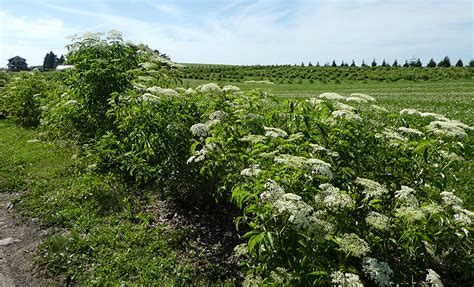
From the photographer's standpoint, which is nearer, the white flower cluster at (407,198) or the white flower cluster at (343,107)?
the white flower cluster at (407,198)

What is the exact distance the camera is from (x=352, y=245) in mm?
2857

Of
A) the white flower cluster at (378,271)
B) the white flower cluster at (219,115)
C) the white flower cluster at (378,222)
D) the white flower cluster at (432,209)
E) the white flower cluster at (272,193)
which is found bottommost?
the white flower cluster at (378,271)

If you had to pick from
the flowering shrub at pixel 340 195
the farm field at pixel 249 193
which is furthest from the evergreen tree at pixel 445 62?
the flowering shrub at pixel 340 195

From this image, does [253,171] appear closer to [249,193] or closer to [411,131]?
[249,193]

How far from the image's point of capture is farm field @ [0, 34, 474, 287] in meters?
3.04

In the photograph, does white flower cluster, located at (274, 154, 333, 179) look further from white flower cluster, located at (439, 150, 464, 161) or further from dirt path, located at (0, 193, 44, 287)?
dirt path, located at (0, 193, 44, 287)

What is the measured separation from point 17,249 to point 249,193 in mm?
3856

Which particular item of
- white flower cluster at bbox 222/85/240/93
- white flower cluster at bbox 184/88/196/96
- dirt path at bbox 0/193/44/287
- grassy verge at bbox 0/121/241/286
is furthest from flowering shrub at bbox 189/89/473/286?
dirt path at bbox 0/193/44/287

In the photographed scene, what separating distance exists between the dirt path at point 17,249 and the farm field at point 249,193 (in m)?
0.16

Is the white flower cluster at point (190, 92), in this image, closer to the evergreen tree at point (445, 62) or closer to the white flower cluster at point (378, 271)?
the white flower cluster at point (378, 271)

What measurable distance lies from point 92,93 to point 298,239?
558 cm

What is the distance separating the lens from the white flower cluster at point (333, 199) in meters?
2.91

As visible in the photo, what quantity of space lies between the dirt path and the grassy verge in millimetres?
178

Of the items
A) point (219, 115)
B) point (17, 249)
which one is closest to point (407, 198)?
point (219, 115)
